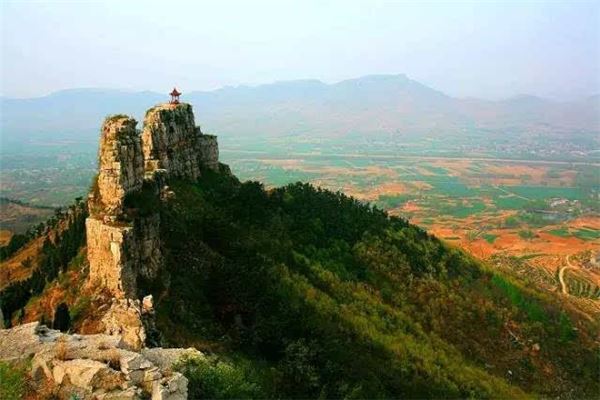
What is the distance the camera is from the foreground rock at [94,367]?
33.1ft

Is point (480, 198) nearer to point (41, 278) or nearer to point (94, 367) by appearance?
point (41, 278)

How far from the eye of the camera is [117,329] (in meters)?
17.2

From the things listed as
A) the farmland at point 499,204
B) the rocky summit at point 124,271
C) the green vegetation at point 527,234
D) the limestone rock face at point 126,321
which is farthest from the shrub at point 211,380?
the green vegetation at point 527,234

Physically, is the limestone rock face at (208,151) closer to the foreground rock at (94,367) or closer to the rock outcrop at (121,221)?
the rock outcrop at (121,221)

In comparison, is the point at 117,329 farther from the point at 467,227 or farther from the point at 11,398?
the point at 467,227

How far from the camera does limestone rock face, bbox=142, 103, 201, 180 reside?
31.0 metres

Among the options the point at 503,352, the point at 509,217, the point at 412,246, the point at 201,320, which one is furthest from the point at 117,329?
the point at 509,217

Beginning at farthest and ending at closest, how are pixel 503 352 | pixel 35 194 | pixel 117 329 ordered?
1. pixel 35 194
2. pixel 503 352
3. pixel 117 329

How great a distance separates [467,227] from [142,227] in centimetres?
9591

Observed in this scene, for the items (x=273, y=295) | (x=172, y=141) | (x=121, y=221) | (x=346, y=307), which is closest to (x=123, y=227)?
(x=121, y=221)

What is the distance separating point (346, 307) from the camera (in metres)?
31.8

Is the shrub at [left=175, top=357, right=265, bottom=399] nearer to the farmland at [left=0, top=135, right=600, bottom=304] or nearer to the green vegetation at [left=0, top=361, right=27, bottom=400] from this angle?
the green vegetation at [left=0, top=361, right=27, bottom=400]

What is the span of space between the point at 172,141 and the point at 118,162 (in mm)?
11075

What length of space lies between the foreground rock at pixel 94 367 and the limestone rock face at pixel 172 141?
18.7 meters
